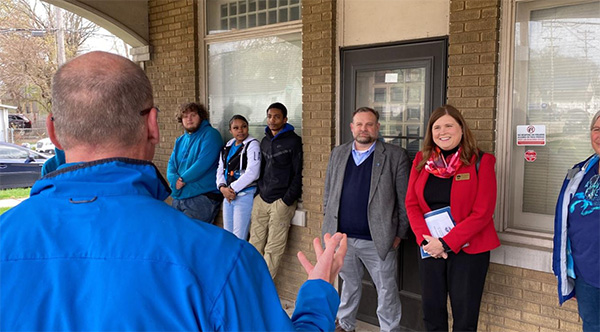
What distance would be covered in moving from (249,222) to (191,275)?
3.99 metres

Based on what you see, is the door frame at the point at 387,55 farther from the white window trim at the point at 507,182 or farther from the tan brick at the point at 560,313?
the tan brick at the point at 560,313

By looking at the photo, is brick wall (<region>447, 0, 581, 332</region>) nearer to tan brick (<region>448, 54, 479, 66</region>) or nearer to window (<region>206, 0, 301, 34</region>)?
tan brick (<region>448, 54, 479, 66</region>)

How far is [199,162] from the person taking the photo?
17.0 feet

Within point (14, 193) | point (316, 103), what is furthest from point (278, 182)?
point (14, 193)

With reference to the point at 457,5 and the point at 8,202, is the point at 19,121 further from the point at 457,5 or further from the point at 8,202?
the point at 457,5

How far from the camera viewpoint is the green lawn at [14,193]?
11.8m

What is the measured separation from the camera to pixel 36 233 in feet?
3.31

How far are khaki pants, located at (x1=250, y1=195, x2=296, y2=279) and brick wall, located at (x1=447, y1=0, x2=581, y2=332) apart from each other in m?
1.98

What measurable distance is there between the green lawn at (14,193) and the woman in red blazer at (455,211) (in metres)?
11.7

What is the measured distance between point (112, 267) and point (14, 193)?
13290mm

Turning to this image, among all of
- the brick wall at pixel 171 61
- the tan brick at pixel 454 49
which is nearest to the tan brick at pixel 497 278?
the tan brick at pixel 454 49

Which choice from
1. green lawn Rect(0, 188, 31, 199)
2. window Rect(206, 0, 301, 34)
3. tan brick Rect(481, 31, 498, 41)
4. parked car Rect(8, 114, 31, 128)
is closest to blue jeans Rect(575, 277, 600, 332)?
tan brick Rect(481, 31, 498, 41)

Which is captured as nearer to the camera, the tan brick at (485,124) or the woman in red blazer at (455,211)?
the woman in red blazer at (455,211)

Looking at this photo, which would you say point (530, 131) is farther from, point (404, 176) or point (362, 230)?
point (362, 230)
